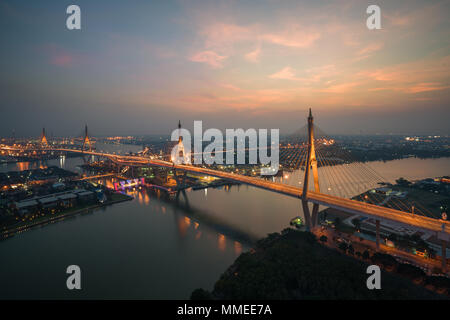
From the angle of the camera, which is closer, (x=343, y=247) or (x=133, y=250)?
(x=343, y=247)

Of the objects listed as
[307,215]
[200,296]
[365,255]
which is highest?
[307,215]

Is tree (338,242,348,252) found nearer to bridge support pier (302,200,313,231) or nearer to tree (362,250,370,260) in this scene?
tree (362,250,370,260)

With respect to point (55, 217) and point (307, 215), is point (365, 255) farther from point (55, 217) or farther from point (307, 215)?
point (55, 217)

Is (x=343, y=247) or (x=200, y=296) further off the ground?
(x=343, y=247)

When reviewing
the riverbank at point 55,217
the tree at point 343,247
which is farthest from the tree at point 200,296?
the riverbank at point 55,217

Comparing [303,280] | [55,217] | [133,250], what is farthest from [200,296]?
[55,217]

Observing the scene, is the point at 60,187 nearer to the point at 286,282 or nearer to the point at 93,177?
the point at 93,177

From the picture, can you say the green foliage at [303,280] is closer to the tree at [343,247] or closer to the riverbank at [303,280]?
the riverbank at [303,280]
